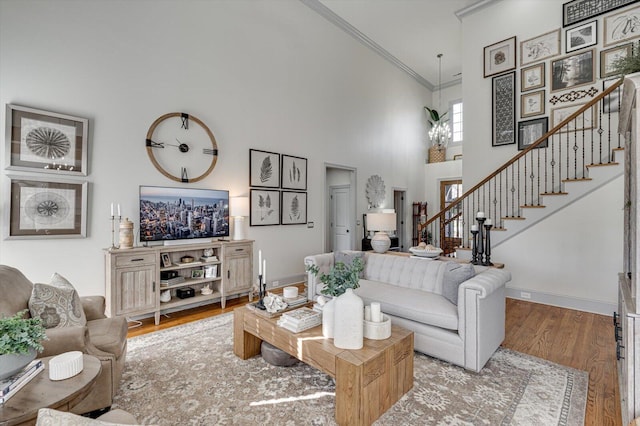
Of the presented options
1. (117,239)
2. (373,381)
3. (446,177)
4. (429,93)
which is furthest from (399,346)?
(429,93)

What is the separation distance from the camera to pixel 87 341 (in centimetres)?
193

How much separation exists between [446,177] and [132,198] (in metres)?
7.67

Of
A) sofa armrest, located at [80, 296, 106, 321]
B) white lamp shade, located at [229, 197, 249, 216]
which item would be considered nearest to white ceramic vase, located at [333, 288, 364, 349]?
sofa armrest, located at [80, 296, 106, 321]

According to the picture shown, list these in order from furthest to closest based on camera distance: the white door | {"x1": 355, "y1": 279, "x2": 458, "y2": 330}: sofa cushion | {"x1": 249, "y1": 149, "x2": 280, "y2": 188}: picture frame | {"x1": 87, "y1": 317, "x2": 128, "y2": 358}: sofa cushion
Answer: the white door < {"x1": 249, "y1": 149, "x2": 280, "y2": 188}: picture frame < {"x1": 355, "y1": 279, "x2": 458, "y2": 330}: sofa cushion < {"x1": 87, "y1": 317, "x2": 128, "y2": 358}: sofa cushion

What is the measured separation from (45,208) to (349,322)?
333cm

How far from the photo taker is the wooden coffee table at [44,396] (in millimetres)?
1199

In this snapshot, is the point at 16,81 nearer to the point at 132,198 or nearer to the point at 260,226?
the point at 132,198

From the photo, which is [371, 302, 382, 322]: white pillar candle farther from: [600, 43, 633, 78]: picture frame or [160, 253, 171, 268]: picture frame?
[600, 43, 633, 78]: picture frame

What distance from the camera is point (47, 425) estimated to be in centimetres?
67


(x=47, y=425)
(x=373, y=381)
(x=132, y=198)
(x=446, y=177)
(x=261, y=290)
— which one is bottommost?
(x=373, y=381)

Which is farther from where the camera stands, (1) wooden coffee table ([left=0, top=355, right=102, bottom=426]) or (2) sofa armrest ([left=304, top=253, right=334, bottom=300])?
(2) sofa armrest ([left=304, top=253, right=334, bottom=300])

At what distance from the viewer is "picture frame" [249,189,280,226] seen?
4.96 m

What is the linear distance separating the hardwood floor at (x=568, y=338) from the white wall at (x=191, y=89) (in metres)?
1.25

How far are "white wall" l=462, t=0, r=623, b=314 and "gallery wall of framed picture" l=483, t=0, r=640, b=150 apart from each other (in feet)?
0.27
